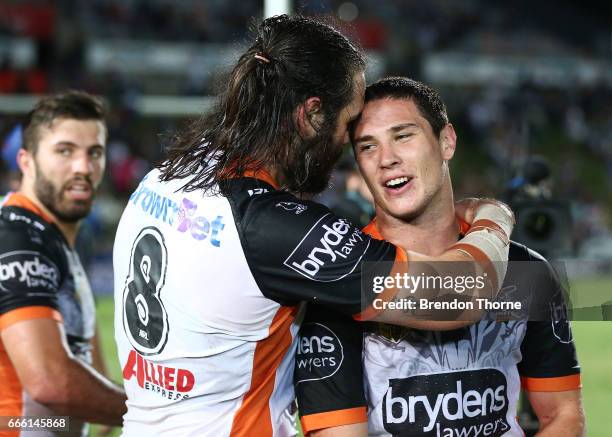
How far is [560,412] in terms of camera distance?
2.58m

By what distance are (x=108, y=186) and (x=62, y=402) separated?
12443mm

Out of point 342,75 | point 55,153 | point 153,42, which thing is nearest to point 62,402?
point 55,153

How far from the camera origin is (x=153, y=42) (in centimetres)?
2062

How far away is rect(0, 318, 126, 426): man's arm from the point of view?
3072mm

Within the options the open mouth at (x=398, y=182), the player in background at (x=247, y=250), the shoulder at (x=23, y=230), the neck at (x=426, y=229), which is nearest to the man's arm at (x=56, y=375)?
the shoulder at (x=23, y=230)

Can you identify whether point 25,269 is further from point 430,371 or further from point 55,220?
point 430,371

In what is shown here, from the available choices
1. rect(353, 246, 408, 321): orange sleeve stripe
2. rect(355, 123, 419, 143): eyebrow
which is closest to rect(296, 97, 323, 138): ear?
rect(355, 123, 419, 143): eyebrow

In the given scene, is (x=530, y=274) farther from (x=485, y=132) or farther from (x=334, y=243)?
(x=485, y=132)

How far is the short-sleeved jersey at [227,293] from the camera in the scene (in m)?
2.34

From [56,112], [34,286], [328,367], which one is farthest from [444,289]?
[56,112]

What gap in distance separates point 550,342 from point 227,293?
979 mm

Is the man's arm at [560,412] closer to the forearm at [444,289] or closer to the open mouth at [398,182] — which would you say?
the forearm at [444,289]

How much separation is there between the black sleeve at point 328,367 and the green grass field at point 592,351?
2.25 feet

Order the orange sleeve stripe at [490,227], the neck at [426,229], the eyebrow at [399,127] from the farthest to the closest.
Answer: the neck at [426,229]
the eyebrow at [399,127]
the orange sleeve stripe at [490,227]
